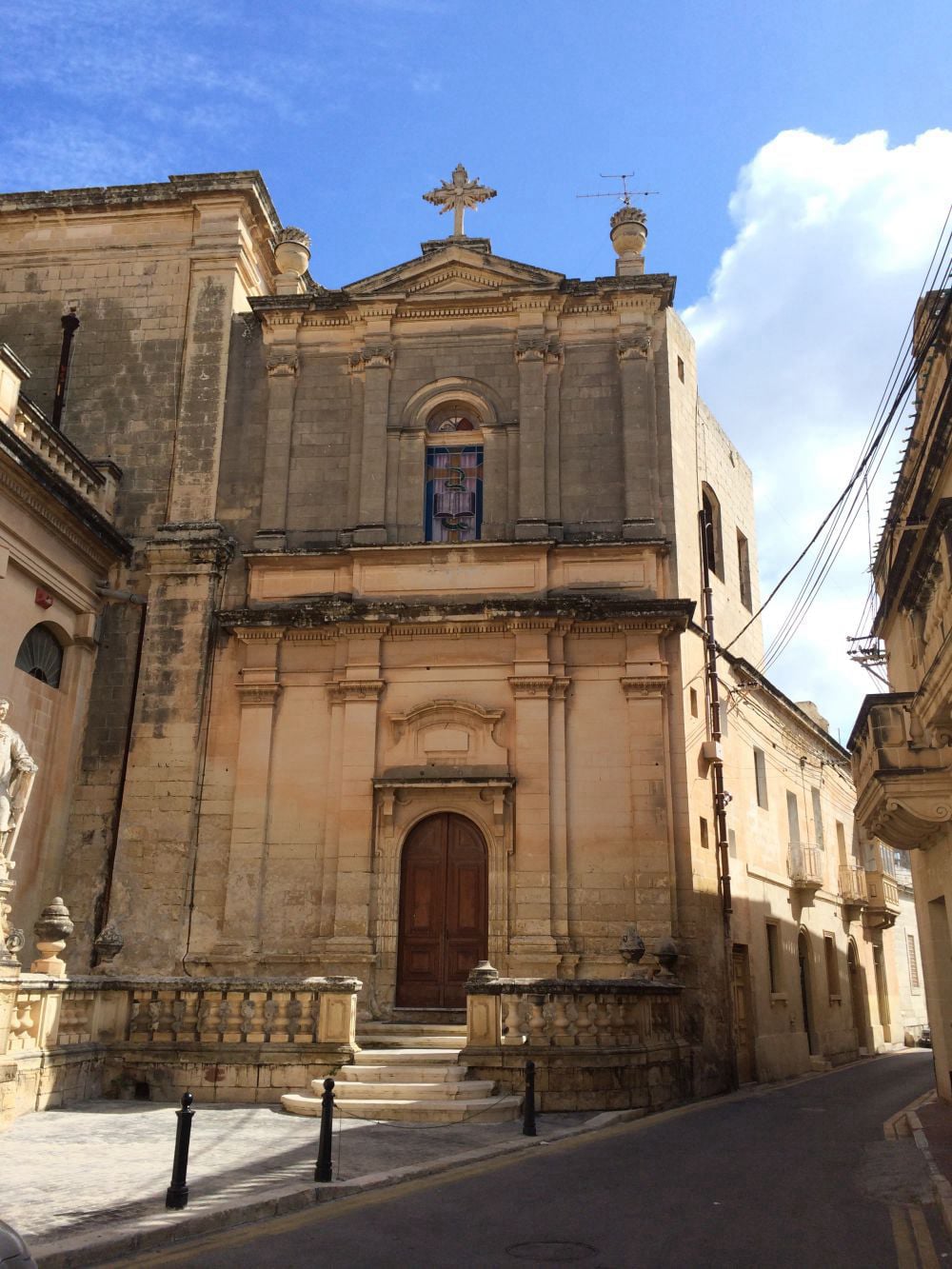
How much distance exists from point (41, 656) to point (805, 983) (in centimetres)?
1744

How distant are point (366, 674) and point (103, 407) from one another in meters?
7.35

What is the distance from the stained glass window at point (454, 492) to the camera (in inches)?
800

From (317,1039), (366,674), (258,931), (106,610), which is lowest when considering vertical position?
(317,1039)

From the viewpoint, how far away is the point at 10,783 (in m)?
12.7

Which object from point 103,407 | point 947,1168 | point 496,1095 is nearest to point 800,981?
point 496,1095

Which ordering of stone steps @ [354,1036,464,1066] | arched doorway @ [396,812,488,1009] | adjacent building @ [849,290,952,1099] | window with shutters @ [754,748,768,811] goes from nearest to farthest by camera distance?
adjacent building @ [849,290,952,1099]
stone steps @ [354,1036,464,1066]
arched doorway @ [396,812,488,1009]
window with shutters @ [754,748,768,811]

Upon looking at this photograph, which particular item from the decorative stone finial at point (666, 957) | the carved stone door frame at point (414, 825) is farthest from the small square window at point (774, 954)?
the carved stone door frame at point (414, 825)

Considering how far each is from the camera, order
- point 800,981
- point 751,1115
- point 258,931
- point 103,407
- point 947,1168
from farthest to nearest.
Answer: point 800,981
point 103,407
point 258,931
point 751,1115
point 947,1168

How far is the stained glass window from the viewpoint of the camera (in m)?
20.3

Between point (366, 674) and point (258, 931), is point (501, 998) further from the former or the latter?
point (366, 674)

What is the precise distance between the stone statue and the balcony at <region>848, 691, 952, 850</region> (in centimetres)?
1008

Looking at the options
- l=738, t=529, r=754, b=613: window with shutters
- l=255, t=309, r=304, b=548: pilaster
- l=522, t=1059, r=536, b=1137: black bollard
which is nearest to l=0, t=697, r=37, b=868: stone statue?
l=522, t=1059, r=536, b=1137: black bollard

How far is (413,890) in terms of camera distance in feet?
59.4

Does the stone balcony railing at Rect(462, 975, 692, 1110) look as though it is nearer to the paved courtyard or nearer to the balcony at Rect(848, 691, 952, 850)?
the paved courtyard
